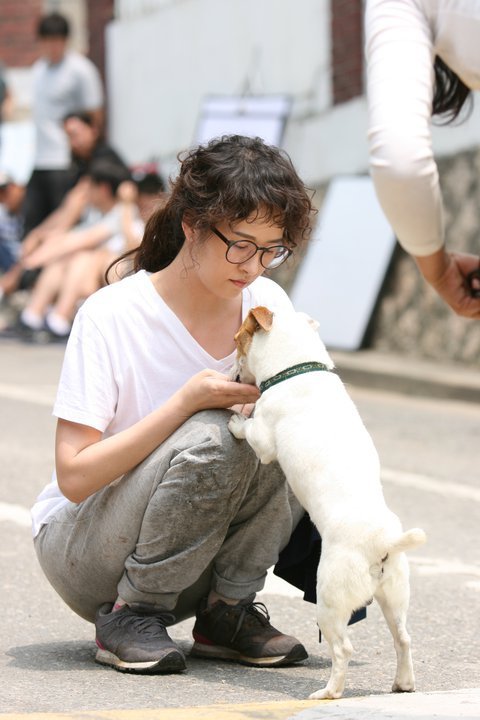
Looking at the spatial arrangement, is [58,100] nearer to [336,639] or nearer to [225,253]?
[225,253]

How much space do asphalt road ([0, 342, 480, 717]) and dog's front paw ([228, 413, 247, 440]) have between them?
0.60m

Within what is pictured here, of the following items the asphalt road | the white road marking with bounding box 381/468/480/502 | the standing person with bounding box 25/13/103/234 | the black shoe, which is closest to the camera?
the asphalt road

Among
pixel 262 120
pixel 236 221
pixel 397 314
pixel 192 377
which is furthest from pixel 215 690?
pixel 262 120

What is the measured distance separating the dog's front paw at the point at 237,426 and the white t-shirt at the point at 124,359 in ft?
0.94

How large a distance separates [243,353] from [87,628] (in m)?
1.06

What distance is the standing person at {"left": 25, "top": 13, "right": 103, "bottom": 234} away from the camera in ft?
42.3

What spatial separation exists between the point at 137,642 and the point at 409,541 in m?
0.80

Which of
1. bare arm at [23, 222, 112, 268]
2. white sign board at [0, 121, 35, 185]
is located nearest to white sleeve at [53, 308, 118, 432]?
bare arm at [23, 222, 112, 268]

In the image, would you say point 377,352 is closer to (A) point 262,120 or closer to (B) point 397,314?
(B) point 397,314

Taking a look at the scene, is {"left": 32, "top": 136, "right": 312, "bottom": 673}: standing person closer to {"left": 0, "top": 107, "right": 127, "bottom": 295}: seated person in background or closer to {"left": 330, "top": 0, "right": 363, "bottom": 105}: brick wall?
{"left": 330, "top": 0, "right": 363, "bottom": 105}: brick wall

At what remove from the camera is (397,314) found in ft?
33.7

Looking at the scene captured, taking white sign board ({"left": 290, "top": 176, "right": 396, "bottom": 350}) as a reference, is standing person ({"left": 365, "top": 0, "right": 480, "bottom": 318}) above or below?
above

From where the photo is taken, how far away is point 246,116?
12422 millimetres

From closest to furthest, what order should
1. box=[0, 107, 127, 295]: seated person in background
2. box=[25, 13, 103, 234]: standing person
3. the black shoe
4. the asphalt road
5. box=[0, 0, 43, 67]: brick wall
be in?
the asphalt road < the black shoe < box=[0, 107, 127, 295]: seated person in background < box=[25, 13, 103, 234]: standing person < box=[0, 0, 43, 67]: brick wall
